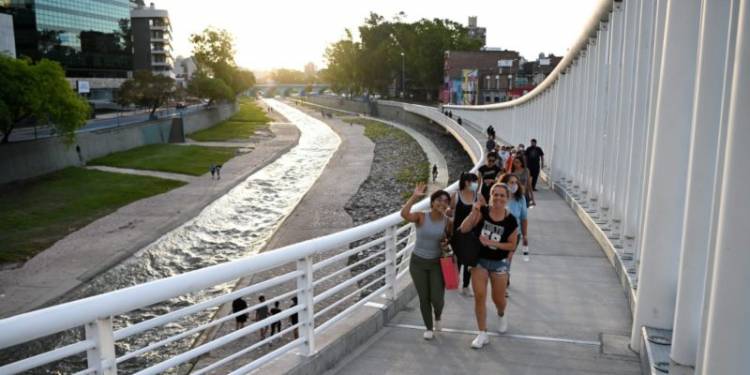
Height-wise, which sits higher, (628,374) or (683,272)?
(683,272)

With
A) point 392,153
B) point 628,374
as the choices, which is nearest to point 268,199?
point 392,153

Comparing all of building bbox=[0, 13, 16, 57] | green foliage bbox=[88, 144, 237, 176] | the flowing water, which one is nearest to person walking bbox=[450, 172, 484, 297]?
the flowing water

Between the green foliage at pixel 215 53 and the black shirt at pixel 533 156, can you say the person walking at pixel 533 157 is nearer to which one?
the black shirt at pixel 533 156

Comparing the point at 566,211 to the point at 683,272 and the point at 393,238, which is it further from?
the point at 683,272

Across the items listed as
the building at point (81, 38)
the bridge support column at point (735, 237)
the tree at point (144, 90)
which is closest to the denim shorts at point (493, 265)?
the bridge support column at point (735, 237)

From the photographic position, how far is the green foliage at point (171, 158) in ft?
130

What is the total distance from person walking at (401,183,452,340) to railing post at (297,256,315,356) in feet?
3.77

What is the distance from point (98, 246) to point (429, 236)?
19016 millimetres

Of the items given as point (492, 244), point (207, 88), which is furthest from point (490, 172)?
point (207, 88)

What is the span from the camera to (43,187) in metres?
30.3

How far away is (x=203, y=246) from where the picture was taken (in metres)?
22.8

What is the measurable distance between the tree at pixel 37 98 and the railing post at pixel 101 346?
28.3m

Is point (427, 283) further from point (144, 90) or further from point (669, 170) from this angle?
point (144, 90)

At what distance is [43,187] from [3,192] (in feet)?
6.39
